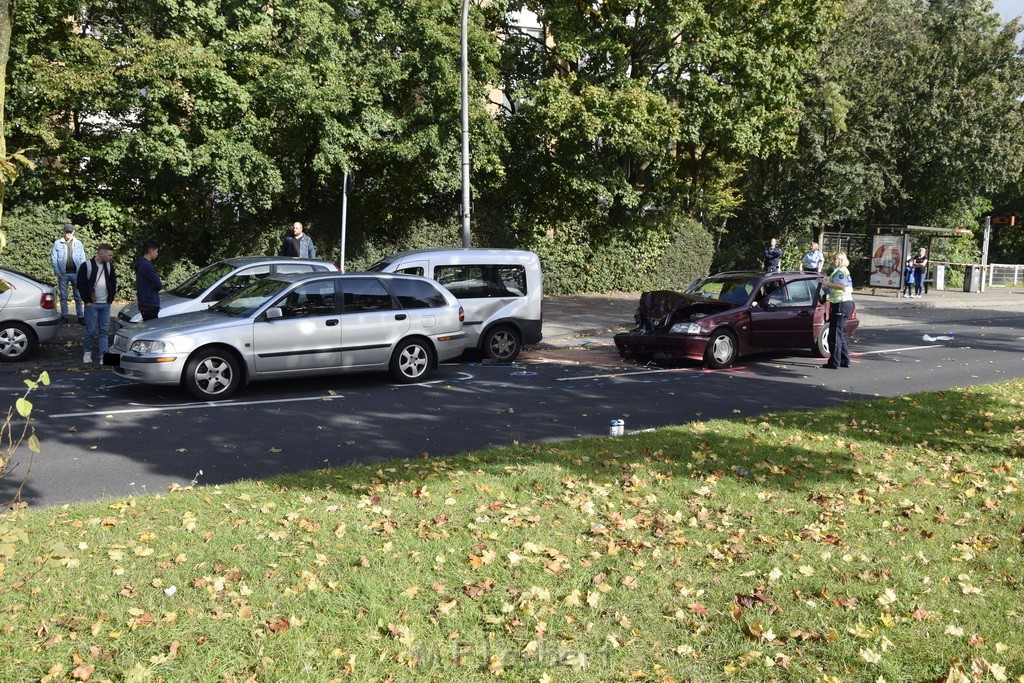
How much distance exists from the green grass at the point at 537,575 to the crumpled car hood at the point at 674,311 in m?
6.90

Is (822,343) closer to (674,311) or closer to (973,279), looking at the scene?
(674,311)

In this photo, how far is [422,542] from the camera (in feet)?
19.3

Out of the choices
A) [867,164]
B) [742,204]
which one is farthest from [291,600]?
[867,164]

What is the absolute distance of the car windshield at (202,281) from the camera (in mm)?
14648

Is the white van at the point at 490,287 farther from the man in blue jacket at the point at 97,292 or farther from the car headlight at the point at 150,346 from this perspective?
the car headlight at the point at 150,346

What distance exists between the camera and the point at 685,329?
14.6 metres

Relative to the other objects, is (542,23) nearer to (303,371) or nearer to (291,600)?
(303,371)

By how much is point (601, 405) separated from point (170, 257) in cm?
1437

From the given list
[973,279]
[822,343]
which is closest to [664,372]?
[822,343]

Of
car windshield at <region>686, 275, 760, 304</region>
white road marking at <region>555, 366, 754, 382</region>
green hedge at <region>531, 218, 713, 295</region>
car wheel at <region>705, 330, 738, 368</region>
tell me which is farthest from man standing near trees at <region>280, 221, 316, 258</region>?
green hedge at <region>531, 218, 713, 295</region>

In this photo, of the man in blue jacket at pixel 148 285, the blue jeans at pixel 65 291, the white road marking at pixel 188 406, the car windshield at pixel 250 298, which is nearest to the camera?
the white road marking at pixel 188 406

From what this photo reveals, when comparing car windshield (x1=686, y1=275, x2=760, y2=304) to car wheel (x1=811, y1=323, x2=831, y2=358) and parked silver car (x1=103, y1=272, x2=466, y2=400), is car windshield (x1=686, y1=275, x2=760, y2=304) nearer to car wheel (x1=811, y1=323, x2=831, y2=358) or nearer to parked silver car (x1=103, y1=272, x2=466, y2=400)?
car wheel (x1=811, y1=323, x2=831, y2=358)

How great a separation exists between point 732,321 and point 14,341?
10.9 metres

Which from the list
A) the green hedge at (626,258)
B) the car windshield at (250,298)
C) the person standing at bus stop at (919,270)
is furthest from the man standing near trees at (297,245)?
the person standing at bus stop at (919,270)
